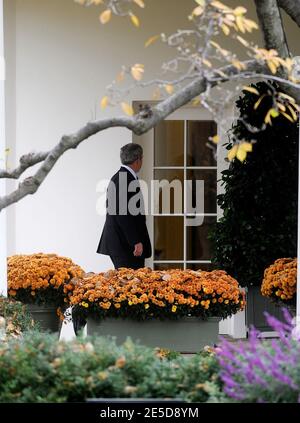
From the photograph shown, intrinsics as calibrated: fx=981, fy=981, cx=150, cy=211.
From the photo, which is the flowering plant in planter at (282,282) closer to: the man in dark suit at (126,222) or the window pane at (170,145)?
the man in dark suit at (126,222)

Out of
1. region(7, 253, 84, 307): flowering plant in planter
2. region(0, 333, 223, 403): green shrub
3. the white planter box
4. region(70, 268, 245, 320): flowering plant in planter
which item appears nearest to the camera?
region(0, 333, 223, 403): green shrub

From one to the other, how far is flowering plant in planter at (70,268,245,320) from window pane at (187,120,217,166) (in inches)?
115

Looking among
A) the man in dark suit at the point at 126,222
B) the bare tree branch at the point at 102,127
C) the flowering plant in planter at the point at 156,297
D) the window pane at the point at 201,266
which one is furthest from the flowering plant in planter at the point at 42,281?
the bare tree branch at the point at 102,127

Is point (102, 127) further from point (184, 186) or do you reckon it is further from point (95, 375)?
point (184, 186)

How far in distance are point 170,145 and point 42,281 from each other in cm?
297

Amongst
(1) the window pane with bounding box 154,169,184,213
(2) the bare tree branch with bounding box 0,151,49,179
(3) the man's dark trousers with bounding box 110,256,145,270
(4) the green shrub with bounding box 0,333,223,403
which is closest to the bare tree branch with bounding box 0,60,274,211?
(2) the bare tree branch with bounding box 0,151,49,179

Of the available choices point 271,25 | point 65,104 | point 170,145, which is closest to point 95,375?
point 271,25

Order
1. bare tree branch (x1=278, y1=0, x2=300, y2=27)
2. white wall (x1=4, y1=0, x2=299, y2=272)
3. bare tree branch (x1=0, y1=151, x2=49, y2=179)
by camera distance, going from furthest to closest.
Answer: white wall (x1=4, y1=0, x2=299, y2=272)
bare tree branch (x1=278, y1=0, x2=300, y2=27)
bare tree branch (x1=0, y1=151, x2=49, y2=179)

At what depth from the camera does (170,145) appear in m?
11.0

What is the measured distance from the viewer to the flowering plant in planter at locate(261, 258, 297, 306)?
27.5 ft

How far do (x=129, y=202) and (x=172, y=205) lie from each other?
1.41 m

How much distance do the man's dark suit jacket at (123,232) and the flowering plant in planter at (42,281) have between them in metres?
0.58

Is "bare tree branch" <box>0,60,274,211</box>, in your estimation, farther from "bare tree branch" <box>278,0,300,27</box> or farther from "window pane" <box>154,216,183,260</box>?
"window pane" <box>154,216,183,260</box>
